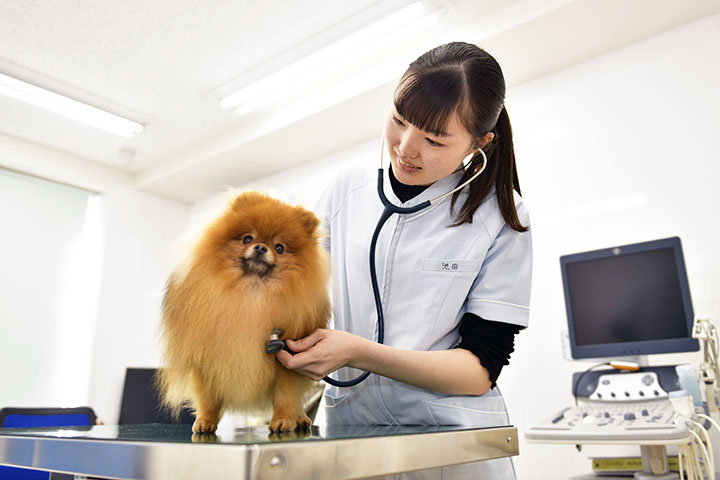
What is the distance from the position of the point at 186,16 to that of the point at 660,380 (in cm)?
298

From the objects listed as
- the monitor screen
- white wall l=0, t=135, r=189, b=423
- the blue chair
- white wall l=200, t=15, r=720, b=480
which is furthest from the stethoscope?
the monitor screen

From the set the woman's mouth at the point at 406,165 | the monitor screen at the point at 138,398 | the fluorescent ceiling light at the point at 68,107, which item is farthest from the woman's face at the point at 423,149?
the monitor screen at the point at 138,398

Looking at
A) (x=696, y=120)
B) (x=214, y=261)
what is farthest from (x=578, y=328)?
(x=214, y=261)

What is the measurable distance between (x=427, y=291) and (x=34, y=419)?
7.72 ft

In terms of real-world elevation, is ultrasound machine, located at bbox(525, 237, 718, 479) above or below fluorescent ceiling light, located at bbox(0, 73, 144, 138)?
below

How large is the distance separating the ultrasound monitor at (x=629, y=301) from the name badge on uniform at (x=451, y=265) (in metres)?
1.52

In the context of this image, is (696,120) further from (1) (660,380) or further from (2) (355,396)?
(2) (355,396)

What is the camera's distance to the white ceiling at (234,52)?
288 cm

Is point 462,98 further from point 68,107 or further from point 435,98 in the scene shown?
point 68,107

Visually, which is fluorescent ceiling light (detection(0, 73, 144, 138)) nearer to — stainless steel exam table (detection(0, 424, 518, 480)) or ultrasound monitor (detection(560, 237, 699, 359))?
ultrasound monitor (detection(560, 237, 699, 359))

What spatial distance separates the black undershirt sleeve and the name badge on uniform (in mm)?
94

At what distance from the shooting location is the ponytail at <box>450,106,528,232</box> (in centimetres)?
110

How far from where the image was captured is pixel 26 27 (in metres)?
3.07

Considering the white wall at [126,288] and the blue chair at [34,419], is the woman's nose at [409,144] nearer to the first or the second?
the blue chair at [34,419]
